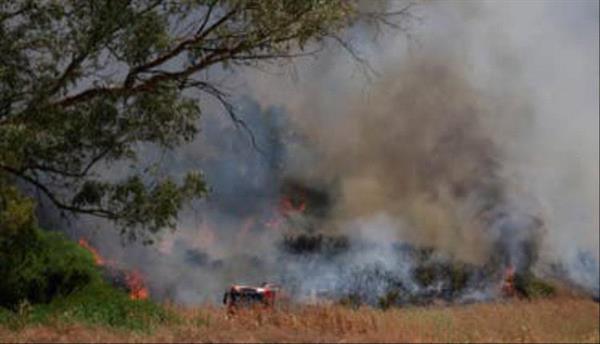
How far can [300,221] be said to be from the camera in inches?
1258

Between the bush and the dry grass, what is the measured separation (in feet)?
11.7

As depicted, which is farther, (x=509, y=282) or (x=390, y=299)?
(x=390, y=299)

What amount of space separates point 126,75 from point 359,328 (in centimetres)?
624

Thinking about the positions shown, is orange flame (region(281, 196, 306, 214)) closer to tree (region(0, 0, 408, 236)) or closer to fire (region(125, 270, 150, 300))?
fire (region(125, 270, 150, 300))

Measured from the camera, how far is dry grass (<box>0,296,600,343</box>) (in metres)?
12.1

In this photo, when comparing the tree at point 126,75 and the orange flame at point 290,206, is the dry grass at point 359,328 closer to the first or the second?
the tree at point 126,75

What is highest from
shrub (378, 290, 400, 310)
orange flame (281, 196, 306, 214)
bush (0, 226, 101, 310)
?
orange flame (281, 196, 306, 214)

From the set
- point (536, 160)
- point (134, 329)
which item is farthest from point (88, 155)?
point (536, 160)

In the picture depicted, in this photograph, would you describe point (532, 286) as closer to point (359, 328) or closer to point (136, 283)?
point (359, 328)

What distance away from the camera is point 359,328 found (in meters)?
13.3

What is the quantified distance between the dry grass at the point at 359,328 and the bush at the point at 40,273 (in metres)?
3.57

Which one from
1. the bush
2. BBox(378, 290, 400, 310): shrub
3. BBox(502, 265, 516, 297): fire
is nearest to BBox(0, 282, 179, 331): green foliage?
the bush

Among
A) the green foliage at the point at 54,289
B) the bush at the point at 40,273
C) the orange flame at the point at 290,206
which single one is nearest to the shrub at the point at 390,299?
the orange flame at the point at 290,206

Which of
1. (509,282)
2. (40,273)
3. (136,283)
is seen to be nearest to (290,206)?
(136,283)
